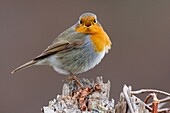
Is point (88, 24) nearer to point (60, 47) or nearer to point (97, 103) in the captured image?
point (60, 47)

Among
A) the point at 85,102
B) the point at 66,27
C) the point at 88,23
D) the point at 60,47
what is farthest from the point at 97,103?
the point at 66,27

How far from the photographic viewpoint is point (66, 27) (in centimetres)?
705

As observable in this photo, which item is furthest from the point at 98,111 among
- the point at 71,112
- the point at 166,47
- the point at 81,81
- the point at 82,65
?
the point at 166,47

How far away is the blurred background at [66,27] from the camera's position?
6.02 metres

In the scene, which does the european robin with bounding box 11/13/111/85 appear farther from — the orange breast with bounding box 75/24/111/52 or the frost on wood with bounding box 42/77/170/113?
the frost on wood with bounding box 42/77/170/113

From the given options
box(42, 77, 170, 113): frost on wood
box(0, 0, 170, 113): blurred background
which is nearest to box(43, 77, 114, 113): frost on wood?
box(42, 77, 170, 113): frost on wood

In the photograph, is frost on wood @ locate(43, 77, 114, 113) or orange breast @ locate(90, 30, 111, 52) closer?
frost on wood @ locate(43, 77, 114, 113)

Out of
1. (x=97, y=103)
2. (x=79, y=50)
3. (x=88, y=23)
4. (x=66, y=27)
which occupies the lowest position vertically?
(x=97, y=103)

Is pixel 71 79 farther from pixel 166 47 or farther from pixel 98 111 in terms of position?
pixel 166 47

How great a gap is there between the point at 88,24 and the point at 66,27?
3.23 m

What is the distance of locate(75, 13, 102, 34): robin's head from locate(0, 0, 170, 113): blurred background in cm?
185

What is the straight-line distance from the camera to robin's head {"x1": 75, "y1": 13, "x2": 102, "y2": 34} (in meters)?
3.77

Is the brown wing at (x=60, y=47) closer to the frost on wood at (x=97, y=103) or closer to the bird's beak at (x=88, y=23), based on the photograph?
the bird's beak at (x=88, y=23)

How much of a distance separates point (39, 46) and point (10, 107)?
1.05 metres
